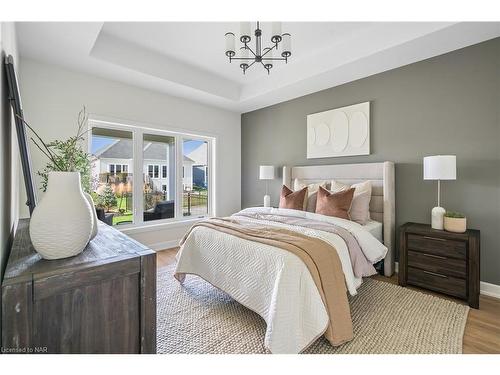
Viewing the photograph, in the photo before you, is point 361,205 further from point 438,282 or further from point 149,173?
point 149,173

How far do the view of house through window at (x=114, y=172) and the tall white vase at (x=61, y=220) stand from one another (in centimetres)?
271

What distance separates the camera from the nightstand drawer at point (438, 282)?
2.30 meters

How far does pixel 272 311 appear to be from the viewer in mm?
1542

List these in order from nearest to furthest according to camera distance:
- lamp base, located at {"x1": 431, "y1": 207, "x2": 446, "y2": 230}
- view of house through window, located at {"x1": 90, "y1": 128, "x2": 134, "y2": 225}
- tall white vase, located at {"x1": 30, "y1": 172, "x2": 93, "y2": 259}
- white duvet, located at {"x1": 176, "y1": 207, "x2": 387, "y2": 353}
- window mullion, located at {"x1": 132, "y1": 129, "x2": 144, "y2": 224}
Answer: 1. tall white vase, located at {"x1": 30, "y1": 172, "x2": 93, "y2": 259}
2. white duvet, located at {"x1": 176, "y1": 207, "x2": 387, "y2": 353}
3. lamp base, located at {"x1": 431, "y1": 207, "x2": 446, "y2": 230}
4. view of house through window, located at {"x1": 90, "y1": 128, "x2": 134, "y2": 225}
5. window mullion, located at {"x1": 132, "y1": 129, "x2": 144, "y2": 224}

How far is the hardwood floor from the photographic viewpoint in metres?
1.69

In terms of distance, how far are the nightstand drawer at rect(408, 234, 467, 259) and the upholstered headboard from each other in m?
0.42

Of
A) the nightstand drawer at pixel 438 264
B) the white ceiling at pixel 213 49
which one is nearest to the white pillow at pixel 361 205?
the nightstand drawer at pixel 438 264

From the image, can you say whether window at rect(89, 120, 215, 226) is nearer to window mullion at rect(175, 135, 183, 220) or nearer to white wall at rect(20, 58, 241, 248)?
window mullion at rect(175, 135, 183, 220)

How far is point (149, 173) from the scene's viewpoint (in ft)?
13.3

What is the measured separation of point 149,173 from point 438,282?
13.4 feet

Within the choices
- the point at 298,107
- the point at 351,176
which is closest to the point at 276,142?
the point at 298,107

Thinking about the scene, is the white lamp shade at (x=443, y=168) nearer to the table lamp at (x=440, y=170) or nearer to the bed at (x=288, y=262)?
the table lamp at (x=440, y=170)

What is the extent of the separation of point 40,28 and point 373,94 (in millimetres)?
3769

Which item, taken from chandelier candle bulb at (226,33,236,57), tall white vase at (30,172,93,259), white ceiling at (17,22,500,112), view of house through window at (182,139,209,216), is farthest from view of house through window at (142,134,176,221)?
tall white vase at (30,172,93,259)
